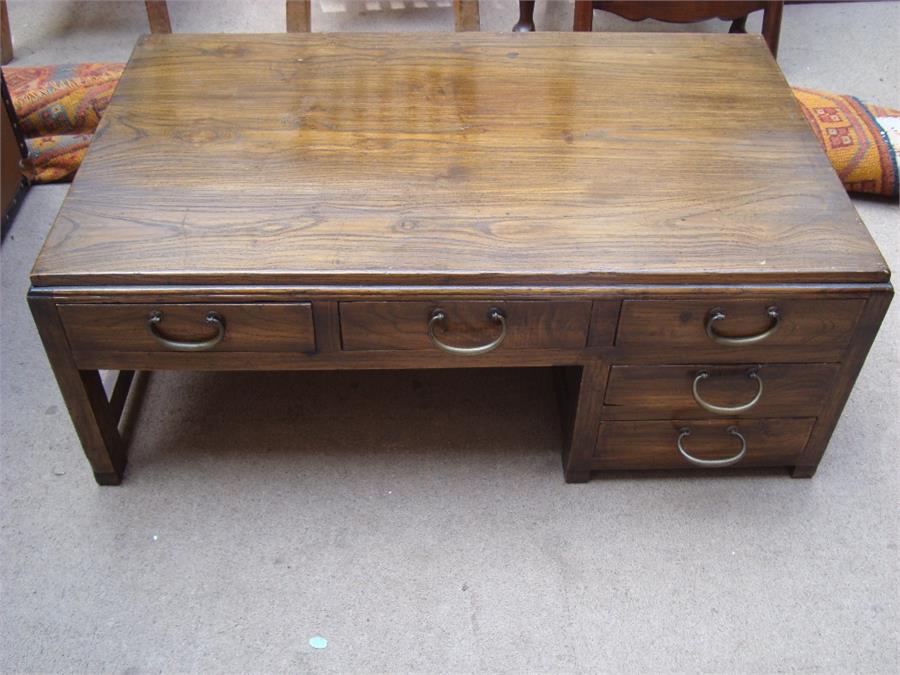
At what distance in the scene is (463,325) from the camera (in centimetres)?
125

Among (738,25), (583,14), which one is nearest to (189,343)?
(583,14)

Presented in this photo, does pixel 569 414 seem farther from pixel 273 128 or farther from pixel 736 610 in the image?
pixel 273 128

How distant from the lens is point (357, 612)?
1.31 meters

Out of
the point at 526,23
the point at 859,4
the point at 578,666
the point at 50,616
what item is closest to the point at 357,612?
the point at 578,666

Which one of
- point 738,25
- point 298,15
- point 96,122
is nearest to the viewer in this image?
point 298,15

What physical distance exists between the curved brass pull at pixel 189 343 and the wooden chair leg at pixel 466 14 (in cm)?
101

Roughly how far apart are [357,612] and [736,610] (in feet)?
1.74

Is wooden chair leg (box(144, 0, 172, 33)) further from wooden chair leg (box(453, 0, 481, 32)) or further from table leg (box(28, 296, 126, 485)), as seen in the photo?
table leg (box(28, 296, 126, 485))

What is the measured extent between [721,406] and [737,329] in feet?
0.47

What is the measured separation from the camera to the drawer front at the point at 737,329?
4.03ft

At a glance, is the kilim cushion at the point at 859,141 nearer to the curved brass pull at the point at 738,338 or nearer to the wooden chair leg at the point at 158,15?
the curved brass pull at the point at 738,338

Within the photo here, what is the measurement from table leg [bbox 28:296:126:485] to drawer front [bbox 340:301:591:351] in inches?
14.7

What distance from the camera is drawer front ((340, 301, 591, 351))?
1.22 meters

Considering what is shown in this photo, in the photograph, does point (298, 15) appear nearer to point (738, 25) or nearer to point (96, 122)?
point (96, 122)
